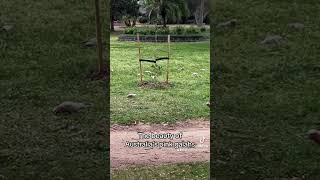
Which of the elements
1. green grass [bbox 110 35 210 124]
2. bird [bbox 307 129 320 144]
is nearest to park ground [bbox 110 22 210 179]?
green grass [bbox 110 35 210 124]

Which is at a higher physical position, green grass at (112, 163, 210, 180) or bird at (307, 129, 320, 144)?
bird at (307, 129, 320, 144)

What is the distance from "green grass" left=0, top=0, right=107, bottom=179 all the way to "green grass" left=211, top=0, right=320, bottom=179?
1.72m

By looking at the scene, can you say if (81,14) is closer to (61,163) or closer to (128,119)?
(128,119)

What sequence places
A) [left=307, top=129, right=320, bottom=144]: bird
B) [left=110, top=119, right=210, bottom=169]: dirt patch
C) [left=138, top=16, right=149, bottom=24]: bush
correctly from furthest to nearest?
[left=138, top=16, right=149, bottom=24]: bush → [left=307, top=129, right=320, bottom=144]: bird → [left=110, top=119, right=210, bottom=169]: dirt patch

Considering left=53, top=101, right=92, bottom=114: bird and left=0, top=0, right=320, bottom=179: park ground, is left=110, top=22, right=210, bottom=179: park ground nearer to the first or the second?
left=0, top=0, right=320, bottom=179: park ground

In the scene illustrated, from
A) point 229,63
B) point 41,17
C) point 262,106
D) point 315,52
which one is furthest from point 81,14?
point 315,52

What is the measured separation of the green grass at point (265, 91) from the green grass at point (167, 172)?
197mm

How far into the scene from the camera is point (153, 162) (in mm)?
5664

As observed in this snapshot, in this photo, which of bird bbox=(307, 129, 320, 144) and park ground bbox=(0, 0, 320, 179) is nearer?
park ground bbox=(0, 0, 320, 179)

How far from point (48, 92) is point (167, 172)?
12.5 ft

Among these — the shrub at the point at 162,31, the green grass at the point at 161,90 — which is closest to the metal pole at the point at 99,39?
the green grass at the point at 161,90

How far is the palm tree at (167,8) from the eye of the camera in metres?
6.81

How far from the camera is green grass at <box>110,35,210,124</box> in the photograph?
7.57m

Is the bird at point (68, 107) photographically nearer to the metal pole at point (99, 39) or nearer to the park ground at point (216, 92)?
the park ground at point (216, 92)
